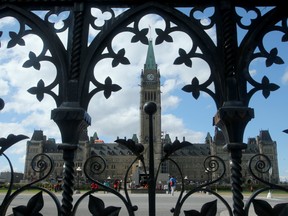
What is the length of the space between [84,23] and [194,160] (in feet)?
342

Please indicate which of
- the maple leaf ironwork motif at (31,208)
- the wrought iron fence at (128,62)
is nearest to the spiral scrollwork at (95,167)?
the wrought iron fence at (128,62)

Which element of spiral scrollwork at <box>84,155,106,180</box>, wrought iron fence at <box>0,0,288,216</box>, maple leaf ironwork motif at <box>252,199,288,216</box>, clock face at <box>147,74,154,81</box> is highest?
clock face at <box>147,74,154,81</box>

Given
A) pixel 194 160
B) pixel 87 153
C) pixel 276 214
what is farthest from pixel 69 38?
pixel 194 160

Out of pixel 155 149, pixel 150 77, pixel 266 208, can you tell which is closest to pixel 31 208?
pixel 266 208

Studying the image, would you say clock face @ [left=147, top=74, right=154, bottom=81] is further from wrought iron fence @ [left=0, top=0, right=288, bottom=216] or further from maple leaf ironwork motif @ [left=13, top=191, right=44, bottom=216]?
maple leaf ironwork motif @ [left=13, top=191, right=44, bottom=216]

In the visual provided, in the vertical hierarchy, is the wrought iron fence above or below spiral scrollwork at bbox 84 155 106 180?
above

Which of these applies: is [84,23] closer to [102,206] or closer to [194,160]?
[102,206]

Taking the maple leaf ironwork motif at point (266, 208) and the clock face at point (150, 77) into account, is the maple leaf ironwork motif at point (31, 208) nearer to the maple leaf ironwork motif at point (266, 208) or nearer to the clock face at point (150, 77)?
the maple leaf ironwork motif at point (266, 208)

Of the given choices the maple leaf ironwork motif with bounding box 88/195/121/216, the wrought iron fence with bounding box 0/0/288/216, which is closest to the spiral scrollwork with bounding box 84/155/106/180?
the wrought iron fence with bounding box 0/0/288/216

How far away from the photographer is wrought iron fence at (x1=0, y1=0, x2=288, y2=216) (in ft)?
6.62

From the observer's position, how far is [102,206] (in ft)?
6.55

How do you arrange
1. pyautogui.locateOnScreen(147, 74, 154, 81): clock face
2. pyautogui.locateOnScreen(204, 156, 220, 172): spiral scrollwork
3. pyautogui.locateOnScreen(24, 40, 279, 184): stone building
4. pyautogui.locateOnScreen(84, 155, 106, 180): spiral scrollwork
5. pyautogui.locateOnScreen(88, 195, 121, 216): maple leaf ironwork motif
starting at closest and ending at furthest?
1. pyautogui.locateOnScreen(88, 195, 121, 216): maple leaf ironwork motif
2. pyautogui.locateOnScreen(84, 155, 106, 180): spiral scrollwork
3. pyautogui.locateOnScreen(204, 156, 220, 172): spiral scrollwork
4. pyautogui.locateOnScreen(24, 40, 279, 184): stone building
5. pyautogui.locateOnScreen(147, 74, 154, 81): clock face

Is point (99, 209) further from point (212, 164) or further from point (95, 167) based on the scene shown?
point (212, 164)

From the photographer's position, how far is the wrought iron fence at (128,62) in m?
2.02
